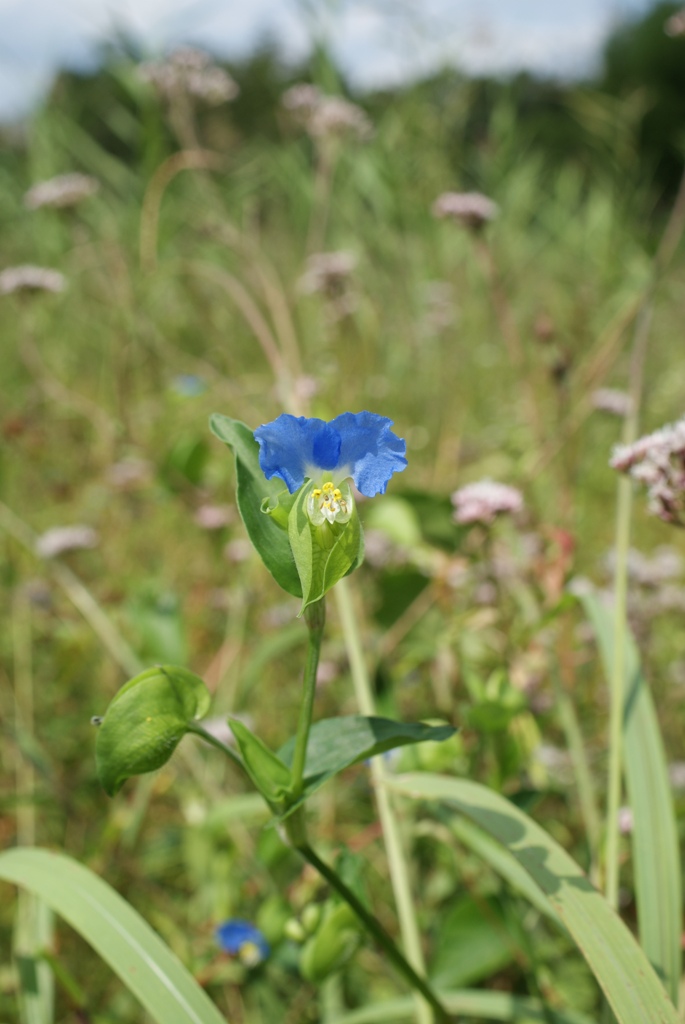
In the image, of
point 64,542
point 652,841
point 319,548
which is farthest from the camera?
point 64,542

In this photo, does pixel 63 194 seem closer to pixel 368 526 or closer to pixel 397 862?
pixel 368 526

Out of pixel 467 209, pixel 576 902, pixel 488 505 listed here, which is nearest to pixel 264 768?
pixel 576 902

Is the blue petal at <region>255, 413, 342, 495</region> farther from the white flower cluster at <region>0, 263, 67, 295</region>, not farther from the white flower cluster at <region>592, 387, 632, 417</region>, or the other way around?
the white flower cluster at <region>0, 263, 67, 295</region>

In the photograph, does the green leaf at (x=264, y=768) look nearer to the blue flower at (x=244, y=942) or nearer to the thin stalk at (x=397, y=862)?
the thin stalk at (x=397, y=862)

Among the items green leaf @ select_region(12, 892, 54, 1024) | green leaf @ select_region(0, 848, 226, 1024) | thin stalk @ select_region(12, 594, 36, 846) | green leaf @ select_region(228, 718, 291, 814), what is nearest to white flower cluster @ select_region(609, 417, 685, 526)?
green leaf @ select_region(228, 718, 291, 814)

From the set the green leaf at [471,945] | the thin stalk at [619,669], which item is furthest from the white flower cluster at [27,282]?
the green leaf at [471,945]

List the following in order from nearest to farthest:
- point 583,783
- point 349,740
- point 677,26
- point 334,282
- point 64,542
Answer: point 349,740, point 583,783, point 677,26, point 64,542, point 334,282
